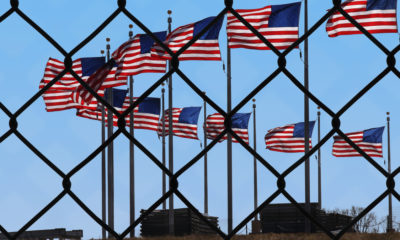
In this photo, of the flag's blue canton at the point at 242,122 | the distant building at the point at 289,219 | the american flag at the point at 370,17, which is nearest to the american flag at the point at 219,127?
the flag's blue canton at the point at 242,122

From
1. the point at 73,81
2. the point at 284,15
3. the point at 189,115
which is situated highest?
the point at 284,15

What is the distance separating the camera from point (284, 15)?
2212 cm

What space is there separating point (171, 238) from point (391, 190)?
2433cm

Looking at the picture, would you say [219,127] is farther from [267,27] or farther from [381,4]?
[381,4]

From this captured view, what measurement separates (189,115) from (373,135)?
7744 mm

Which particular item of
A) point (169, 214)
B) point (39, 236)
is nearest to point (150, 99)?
point (169, 214)

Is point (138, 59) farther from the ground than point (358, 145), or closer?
farther from the ground

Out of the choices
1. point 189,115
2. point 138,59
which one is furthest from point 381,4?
point 189,115

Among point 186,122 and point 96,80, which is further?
point 186,122

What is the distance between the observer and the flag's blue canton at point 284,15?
855 inches

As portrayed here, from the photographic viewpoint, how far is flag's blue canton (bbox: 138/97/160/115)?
3041cm

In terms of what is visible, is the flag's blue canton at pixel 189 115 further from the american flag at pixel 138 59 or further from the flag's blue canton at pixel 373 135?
the american flag at pixel 138 59

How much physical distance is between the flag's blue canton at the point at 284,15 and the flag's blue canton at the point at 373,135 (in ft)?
33.5

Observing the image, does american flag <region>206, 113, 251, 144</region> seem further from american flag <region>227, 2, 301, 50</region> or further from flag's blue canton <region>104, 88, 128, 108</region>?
american flag <region>227, 2, 301, 50</region>
